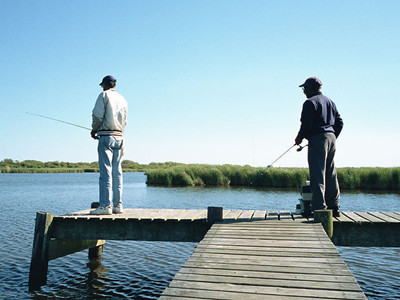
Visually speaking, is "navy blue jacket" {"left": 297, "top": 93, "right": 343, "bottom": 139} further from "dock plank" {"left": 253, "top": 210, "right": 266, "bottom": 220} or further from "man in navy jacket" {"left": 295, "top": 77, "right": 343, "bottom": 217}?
"dock plank" {"left": 253, "top": 210, "right": 266, "bottom": 220}

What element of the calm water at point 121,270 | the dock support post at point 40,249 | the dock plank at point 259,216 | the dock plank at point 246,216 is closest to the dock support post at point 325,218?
the dock plank at point 259,216

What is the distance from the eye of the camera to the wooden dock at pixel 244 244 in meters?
2.92

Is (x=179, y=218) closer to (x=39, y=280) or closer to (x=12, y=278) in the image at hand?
(x=39, y=280)

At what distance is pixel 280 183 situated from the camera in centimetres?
2645

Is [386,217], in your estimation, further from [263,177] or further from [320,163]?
[263,177]

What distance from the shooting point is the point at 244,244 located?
13.9 feet

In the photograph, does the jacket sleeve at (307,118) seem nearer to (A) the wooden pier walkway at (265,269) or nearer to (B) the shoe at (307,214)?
(B) the shoe at (307,214)

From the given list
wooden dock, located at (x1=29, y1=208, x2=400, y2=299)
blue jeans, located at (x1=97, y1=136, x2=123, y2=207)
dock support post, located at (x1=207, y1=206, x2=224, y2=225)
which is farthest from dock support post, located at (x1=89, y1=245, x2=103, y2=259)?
dock support post, located at (x1=207, y1=206, x2=224, y2=225)

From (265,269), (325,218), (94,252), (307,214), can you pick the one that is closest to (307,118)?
(325,218)

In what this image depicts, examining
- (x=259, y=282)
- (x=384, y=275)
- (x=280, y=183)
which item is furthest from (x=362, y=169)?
(x=259, y=282)

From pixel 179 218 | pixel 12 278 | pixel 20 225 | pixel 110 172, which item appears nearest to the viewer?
pixel 179 218

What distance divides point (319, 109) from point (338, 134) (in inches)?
30.7

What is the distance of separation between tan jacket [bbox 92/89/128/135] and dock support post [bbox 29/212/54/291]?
1.79 metres

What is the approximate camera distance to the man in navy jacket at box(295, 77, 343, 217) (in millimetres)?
5543
